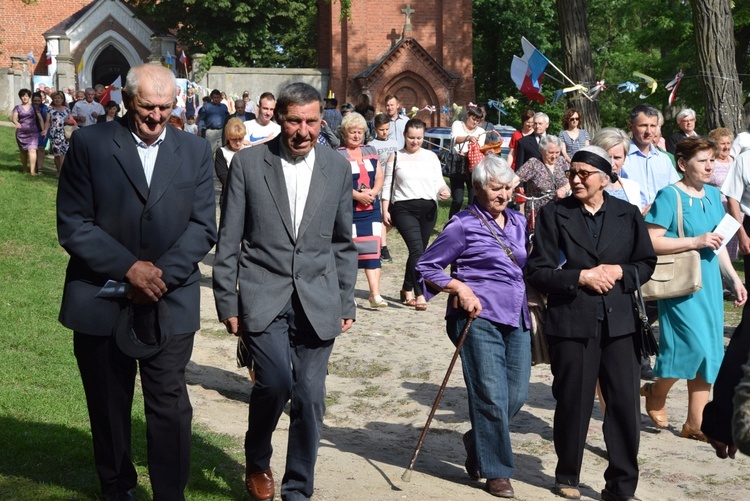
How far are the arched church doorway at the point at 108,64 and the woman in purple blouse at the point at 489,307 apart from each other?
56.0m

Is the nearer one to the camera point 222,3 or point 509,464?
point 509,464

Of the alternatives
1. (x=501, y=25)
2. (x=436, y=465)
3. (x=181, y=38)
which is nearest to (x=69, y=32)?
(x=181, y=38)

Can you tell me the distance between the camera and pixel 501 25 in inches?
2037

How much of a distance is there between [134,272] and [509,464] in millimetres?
2526

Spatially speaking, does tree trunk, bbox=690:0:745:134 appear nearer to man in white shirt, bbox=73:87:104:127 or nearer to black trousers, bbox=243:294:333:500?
black trousers, bbox=243:294:333:500

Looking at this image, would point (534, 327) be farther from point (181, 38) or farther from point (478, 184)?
point (181, 38)

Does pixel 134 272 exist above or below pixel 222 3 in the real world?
below

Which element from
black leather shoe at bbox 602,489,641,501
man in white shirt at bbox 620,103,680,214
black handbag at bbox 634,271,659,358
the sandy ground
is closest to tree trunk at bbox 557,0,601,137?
the sandy ground

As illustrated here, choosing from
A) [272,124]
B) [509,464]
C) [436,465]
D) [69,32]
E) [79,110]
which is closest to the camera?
[509,464]

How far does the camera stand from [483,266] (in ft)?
20.4

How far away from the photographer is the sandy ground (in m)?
6.29

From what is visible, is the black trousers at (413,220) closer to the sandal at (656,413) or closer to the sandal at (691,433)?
the sandal at (656,413)

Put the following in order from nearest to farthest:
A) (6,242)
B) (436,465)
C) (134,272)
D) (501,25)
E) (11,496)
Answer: (134,272), (11,496), (436,465), (6,242), (501,25)

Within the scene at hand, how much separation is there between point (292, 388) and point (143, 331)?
923 mm
